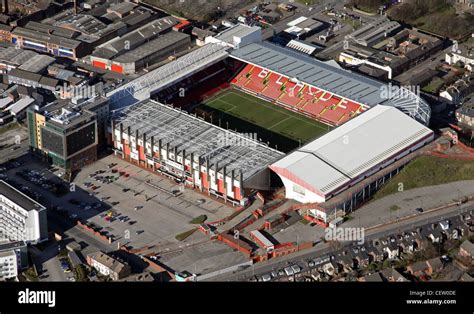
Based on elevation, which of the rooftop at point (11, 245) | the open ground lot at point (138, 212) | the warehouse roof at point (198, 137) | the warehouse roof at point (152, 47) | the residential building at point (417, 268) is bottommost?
the open ground lot at point (138, 212)

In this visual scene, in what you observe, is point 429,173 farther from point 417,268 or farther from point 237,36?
point 237,36

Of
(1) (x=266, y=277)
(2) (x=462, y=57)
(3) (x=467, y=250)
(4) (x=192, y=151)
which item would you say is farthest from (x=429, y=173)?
(2) (x=462, y=57)

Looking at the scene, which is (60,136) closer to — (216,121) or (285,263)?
(216,121)

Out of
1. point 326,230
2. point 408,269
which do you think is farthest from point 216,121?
point 408,269

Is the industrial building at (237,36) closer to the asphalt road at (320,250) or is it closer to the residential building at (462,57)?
the residential building at (462,57)

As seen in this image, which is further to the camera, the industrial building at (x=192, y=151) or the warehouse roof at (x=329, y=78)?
the warehouse roof at (x=329, y=78)

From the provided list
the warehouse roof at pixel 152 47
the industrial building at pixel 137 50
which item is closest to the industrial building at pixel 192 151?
the industrial building at pixel 137 50
